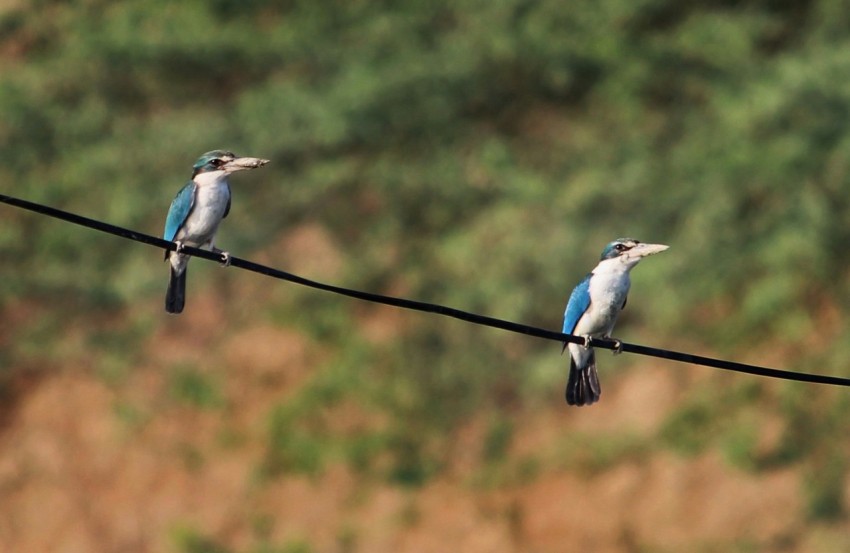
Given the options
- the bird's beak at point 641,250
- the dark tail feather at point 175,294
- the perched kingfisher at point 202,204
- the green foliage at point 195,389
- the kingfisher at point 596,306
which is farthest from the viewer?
the green foliage at point 195,389

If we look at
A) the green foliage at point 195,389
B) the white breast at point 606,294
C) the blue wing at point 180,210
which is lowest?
the blue wing at point 180,210

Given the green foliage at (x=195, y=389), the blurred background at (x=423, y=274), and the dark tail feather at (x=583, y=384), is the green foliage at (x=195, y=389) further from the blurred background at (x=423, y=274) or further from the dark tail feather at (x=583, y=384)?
the dark tail feather at (x=583, y=384)

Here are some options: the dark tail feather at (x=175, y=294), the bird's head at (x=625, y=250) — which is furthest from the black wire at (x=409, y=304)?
the dark tail feather at (x=175, y=294)

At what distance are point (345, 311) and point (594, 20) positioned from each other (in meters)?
4.80

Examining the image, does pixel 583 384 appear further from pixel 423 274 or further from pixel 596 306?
pixel 423 274

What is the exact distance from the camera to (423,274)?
16531 millimetres

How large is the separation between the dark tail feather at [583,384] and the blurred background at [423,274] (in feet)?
18.6

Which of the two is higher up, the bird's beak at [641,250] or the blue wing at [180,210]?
the bird's beak at [641,250]

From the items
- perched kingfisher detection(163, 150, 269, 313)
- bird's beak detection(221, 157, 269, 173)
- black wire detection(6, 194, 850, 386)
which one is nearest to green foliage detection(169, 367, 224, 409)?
perched kingfisher detection(163, 150, 269, 313)

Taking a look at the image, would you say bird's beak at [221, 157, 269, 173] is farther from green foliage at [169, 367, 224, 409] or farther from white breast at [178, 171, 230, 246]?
green foliage at [169, 367, 224, 409]

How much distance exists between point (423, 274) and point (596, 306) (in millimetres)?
7413

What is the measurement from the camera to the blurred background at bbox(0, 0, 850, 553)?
1505 cm

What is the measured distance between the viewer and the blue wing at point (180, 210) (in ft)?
29.5

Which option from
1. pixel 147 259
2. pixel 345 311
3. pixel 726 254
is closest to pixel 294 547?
pixel 345 311
